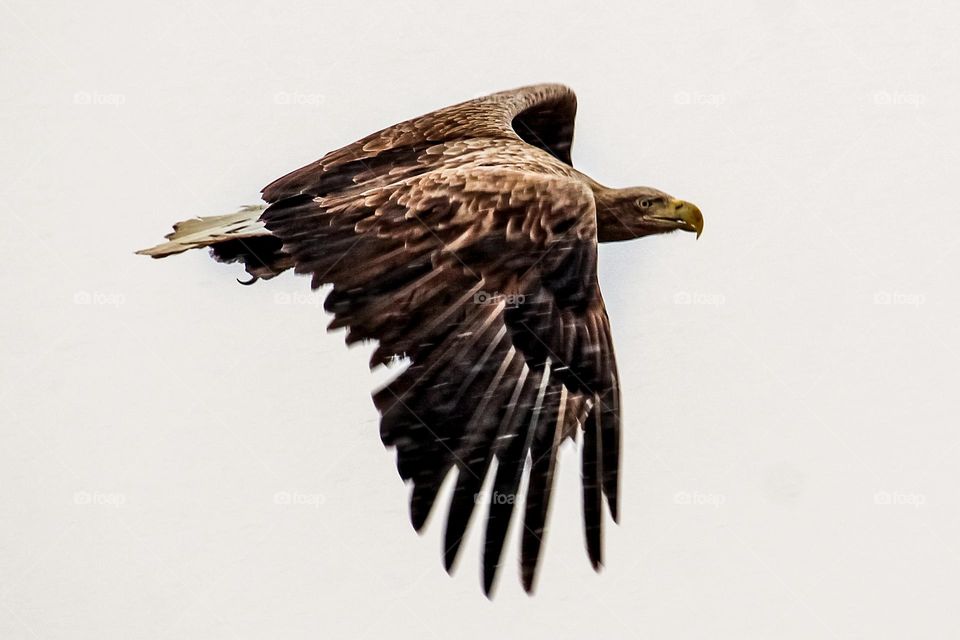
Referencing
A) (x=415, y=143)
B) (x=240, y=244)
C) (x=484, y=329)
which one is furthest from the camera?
(x=240, y=244)

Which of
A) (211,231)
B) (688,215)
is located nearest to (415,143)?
(211,231)

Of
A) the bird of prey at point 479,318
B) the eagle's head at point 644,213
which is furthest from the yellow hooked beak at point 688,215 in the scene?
the bird of prey at point 479,318

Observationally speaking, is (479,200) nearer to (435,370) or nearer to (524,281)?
(524,281)

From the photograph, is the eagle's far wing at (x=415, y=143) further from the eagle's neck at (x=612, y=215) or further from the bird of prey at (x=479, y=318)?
the eagle's neck at (x=612, y=215)

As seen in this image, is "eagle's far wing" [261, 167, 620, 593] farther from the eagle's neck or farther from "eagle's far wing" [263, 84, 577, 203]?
the eagle's neck

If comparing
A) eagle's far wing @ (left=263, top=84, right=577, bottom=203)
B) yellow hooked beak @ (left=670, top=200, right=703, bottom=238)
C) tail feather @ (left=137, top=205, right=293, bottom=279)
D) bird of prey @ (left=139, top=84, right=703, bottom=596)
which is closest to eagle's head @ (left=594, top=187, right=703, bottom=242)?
yellow hooked beak @ (left=670, top=200, right=703, bottom=238)

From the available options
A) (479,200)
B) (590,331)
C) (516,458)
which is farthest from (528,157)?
(516,458)

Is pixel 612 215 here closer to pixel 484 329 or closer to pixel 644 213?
pixel 644 213
